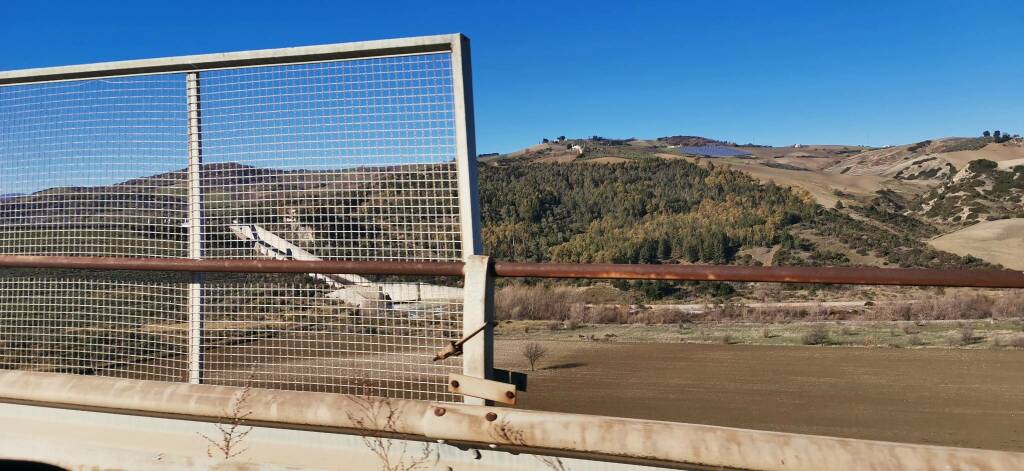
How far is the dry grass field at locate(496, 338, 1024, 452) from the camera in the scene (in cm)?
938

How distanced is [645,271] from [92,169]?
3762mm

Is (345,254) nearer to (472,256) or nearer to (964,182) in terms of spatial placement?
(472,256)

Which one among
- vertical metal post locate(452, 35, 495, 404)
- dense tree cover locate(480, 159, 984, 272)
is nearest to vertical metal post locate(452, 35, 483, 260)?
vertical metal post locate(452, 35, 495, 404)

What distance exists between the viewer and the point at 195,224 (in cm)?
442

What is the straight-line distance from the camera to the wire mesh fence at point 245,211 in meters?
4.12

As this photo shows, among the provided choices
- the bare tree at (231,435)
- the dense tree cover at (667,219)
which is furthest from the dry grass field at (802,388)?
the dense tree cover at (667,219)

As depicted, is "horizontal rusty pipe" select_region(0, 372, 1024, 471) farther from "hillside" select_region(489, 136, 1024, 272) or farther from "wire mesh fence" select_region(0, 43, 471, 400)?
"hillside" select_region(489, 136, 1024, 272)

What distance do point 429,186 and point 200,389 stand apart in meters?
1.39

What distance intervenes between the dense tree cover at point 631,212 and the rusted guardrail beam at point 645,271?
110ft

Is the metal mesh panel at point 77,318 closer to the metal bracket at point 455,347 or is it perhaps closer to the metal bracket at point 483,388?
the metal bracket at point 455,347

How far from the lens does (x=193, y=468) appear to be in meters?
3.16

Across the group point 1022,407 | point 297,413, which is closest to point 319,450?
point 297,413

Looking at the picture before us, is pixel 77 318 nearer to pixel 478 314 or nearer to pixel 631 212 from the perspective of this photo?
pixel 478 314

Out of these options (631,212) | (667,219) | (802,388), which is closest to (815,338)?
(802,388)
